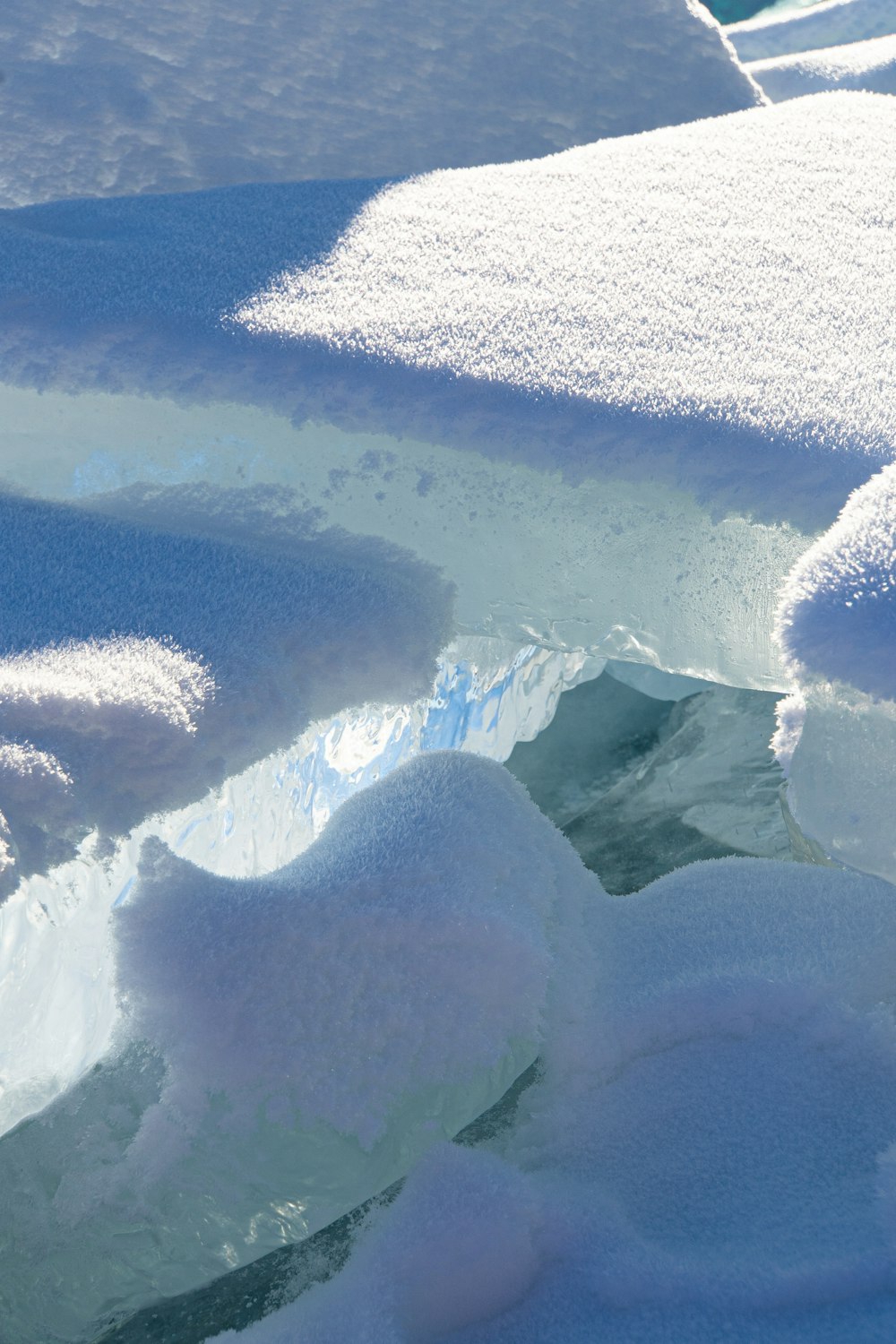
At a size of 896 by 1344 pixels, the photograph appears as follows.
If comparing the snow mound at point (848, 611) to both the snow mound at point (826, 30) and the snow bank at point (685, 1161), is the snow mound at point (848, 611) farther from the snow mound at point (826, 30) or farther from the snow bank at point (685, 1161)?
the snow mound at point (826, 30)

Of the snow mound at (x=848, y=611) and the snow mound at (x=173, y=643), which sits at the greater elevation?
the snow mound at (x=848, y=611)

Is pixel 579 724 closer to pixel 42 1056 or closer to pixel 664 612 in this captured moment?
pixel 664 612

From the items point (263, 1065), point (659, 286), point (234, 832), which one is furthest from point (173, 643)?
point (659, 286)

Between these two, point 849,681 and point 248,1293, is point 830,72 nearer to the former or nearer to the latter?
point 849,681

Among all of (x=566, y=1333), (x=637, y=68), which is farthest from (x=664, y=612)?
(x=637, y=68)

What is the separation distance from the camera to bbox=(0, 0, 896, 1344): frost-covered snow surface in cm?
51

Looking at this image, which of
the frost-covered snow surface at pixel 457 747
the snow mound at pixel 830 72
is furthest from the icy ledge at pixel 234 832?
the snow mound at pixel 830 72

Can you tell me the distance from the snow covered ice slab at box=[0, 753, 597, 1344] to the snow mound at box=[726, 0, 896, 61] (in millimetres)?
1766

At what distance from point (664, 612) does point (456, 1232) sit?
0.39 meters

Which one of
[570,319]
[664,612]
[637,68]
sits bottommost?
[664,612]

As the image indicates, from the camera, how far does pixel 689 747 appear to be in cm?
89

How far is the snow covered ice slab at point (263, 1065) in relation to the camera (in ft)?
1.68

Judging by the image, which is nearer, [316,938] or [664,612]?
[316,938]

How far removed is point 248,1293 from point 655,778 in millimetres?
468
